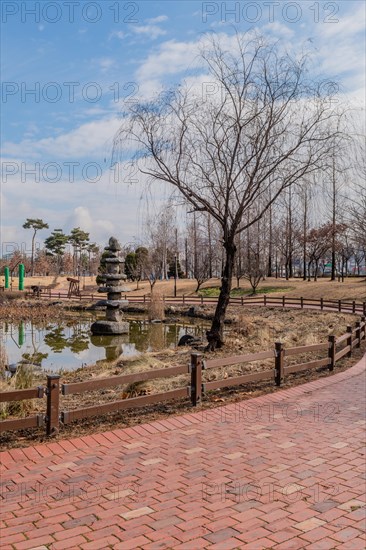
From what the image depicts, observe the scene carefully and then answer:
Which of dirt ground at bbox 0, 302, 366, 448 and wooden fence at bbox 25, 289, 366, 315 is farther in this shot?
wooden fence at bbox 25, 289, 366, 315

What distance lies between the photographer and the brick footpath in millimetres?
3758

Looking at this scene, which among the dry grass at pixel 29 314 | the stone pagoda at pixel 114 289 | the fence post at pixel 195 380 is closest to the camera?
the fence post at pixel 195 380

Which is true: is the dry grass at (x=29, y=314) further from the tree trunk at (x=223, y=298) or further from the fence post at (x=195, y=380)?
the fence post at (x=195, y=380)

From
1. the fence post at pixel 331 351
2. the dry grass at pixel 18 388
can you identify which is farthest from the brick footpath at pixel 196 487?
the fence post at pixel 331 351

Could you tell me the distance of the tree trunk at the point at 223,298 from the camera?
12966 millimetres

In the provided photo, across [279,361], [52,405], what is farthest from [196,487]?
[279,361]

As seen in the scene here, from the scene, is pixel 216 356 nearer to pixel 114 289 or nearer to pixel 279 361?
pixel 279 361

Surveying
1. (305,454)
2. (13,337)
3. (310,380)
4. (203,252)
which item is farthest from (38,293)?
(305,454)

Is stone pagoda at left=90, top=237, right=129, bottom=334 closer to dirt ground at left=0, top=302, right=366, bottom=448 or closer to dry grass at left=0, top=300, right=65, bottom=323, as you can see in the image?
dry grass at left=0, top=300, right=65, bottom=323

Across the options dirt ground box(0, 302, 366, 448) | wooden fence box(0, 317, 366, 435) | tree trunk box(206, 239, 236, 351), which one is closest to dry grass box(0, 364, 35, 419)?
dirt ground box(0, 302, 366, 448)

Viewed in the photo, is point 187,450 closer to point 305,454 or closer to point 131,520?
point 305,454

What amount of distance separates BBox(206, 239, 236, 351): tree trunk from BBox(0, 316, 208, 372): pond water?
4679mm

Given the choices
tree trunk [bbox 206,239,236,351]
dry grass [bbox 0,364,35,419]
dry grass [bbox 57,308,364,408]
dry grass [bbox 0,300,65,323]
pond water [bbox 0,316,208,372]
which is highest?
tree trunk [bbox 206,239,236,351]

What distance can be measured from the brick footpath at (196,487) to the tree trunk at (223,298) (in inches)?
250
